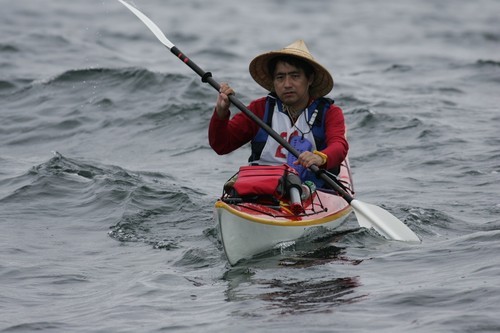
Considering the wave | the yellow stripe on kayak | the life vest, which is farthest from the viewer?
the wave

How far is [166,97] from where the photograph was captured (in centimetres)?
1364

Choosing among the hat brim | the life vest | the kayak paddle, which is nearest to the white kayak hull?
the kayak paddle

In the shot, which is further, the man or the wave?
the wave

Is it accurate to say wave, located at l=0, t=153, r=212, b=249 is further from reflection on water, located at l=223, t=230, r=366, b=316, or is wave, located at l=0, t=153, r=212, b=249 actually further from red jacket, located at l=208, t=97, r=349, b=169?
reflection on water, located at l=223, t=230, r=366, b=316

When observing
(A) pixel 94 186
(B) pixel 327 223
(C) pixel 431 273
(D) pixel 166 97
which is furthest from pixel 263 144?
(D) pixel 166 97

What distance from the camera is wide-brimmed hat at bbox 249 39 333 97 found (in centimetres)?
722

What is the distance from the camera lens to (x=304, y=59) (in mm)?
7297

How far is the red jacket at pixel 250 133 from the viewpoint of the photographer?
7195mm

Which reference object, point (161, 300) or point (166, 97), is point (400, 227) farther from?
point (166, 97)

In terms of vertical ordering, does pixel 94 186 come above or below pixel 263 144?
below

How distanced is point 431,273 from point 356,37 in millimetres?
16171

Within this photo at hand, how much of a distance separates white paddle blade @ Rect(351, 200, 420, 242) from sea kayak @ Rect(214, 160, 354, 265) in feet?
0.72

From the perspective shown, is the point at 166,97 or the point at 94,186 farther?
Answer: the point at 166,97

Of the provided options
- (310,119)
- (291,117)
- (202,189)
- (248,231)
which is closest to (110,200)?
(202,189)
